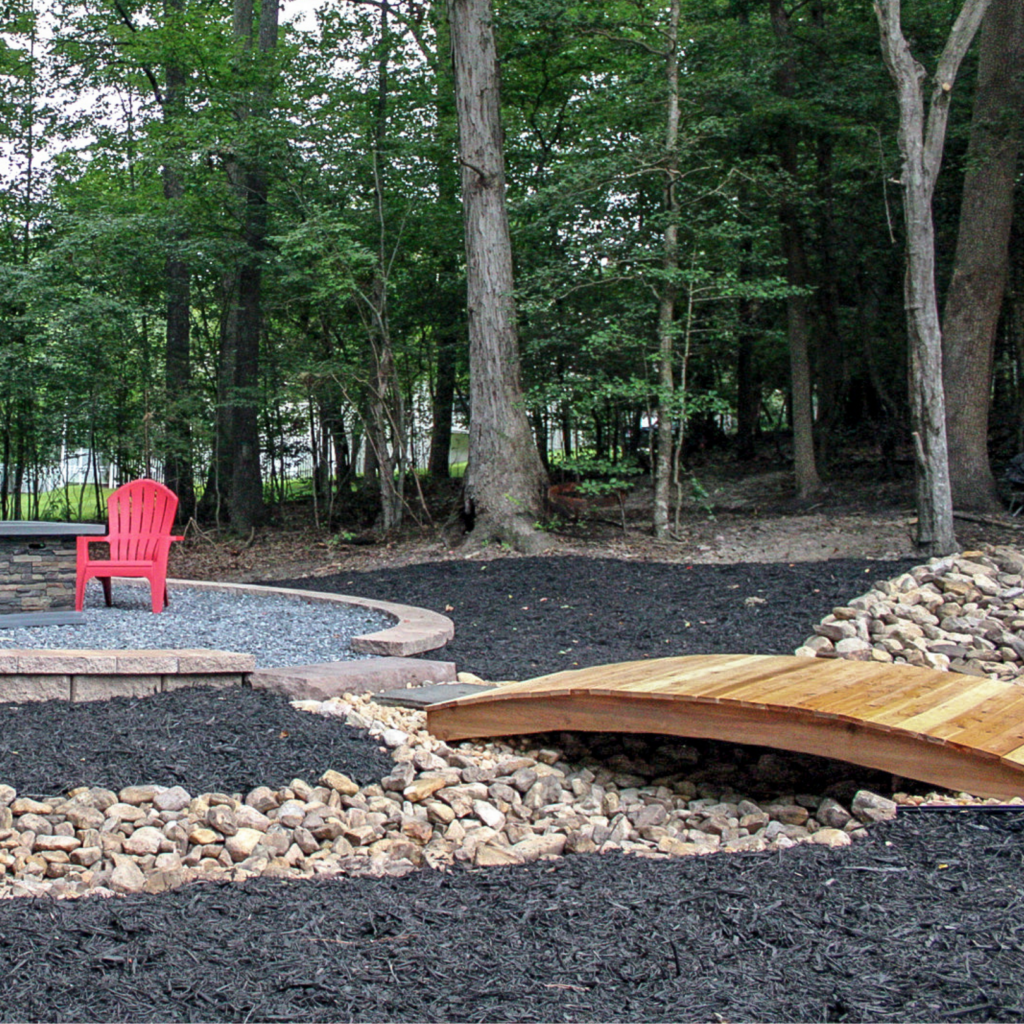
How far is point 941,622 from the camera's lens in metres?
5.04

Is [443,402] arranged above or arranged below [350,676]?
above

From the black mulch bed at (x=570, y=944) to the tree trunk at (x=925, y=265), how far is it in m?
4.92

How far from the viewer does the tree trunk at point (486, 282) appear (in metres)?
8.67

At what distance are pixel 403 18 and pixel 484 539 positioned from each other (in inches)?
274

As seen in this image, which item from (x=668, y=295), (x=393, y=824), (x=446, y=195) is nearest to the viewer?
(x=393, y=824)

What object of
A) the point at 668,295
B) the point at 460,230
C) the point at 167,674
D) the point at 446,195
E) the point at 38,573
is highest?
the point at 446,195

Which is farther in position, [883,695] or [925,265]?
[925,265]

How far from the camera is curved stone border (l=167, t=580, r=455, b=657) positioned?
4648 mm

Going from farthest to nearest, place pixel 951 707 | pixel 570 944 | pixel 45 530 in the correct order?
pixel 45 530 < pixel 951 707 < pixel 570 944

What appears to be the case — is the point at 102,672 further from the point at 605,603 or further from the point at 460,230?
the point at 460,230

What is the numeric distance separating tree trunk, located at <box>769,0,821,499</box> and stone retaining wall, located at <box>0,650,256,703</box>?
25.5 feet

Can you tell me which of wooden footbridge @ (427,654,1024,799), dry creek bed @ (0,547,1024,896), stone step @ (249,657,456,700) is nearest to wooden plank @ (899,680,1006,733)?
wooden footbridge @ (427,654,1024,799)

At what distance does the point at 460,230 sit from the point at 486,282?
74.7 inches

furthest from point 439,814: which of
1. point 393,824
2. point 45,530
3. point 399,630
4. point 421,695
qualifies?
point 45,530
